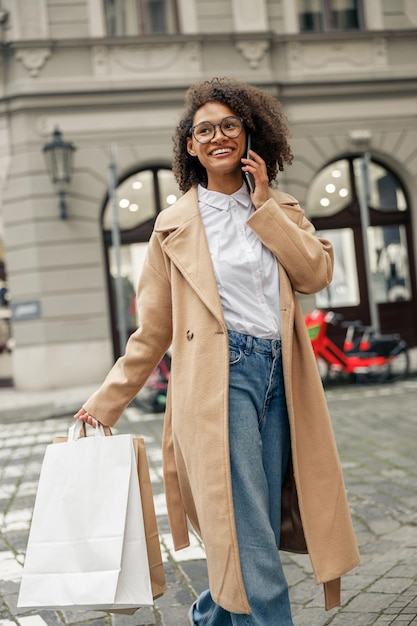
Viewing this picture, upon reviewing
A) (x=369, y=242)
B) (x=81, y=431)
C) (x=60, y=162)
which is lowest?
(x=81, y=431)

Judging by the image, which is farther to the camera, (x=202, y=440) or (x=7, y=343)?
(x=7, y=343)

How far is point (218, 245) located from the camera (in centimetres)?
277

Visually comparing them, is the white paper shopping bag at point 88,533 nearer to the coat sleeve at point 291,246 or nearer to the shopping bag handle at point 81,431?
the shopping bag handle at point 81,431

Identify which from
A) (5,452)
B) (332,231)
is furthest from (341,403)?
(332,231)

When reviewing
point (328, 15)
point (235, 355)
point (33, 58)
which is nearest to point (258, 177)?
point (235, 355)

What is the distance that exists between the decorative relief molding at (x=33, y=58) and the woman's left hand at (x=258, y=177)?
43.0ft

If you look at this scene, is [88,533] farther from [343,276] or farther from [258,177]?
[343,276]

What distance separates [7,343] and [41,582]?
13.6 m

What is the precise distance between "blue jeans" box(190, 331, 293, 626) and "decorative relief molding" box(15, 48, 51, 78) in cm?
1337

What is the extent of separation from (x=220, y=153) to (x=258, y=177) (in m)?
0.15

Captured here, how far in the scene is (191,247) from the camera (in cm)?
275

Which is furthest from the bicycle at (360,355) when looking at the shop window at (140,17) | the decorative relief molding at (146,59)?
the shop window at (140,17)

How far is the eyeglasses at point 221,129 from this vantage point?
9.18 ft

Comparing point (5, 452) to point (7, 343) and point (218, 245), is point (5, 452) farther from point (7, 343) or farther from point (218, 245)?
point (7, 343)
